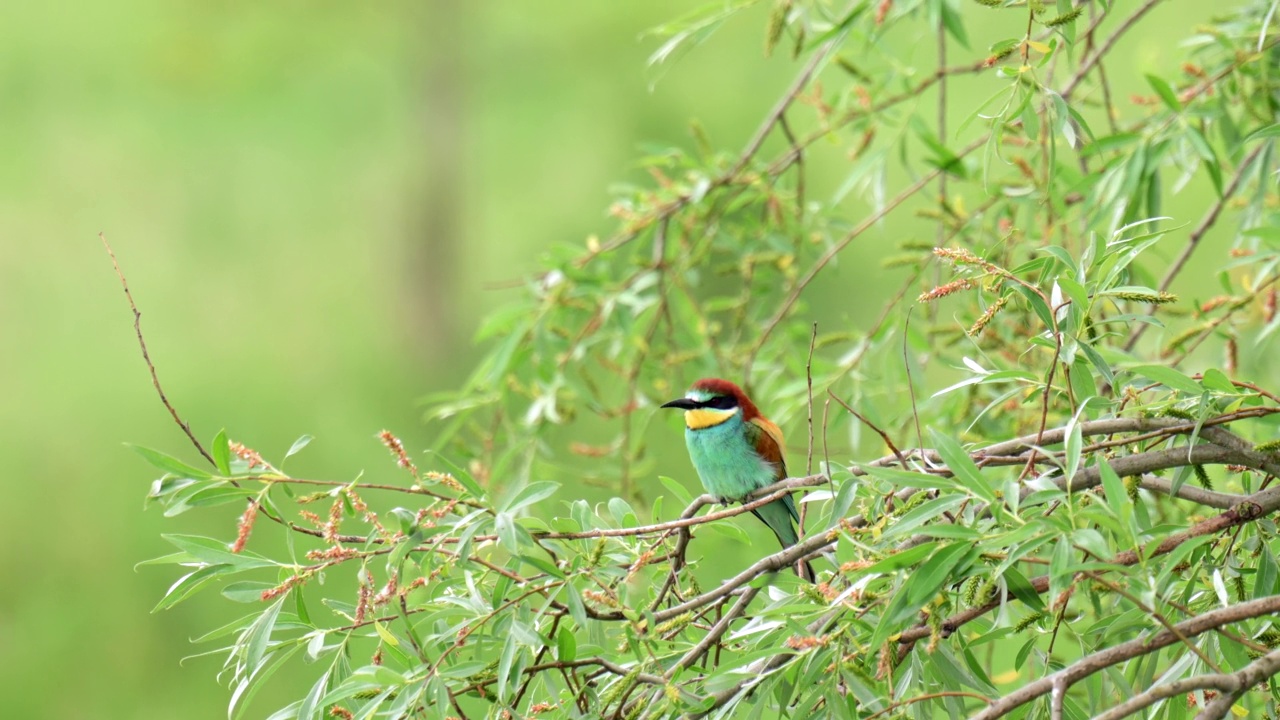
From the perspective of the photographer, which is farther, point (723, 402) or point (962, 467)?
point (723, 402)

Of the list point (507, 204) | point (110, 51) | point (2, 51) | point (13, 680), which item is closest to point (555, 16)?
point (507, 204)

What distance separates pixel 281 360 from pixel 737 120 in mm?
1833

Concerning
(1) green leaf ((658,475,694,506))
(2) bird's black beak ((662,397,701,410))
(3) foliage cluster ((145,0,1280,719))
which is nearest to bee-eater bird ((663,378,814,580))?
(2) bird's black beak ((662,397,701,410))

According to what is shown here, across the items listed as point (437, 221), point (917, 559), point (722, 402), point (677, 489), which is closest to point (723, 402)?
point (722, 402)

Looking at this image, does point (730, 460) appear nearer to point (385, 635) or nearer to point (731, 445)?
point (731, 445)

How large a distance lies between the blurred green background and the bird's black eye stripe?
201 centimetres

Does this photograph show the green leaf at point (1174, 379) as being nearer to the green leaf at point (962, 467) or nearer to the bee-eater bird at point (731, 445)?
the green leaf at point (962, 467)

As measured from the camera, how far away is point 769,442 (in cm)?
171

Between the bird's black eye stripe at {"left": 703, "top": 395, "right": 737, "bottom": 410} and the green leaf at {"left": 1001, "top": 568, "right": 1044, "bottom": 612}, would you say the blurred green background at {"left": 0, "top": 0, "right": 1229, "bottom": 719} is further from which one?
the green leaf at {"left": 1001, "top": 568, "right": 1044, "bottom": 612}

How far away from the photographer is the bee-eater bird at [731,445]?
168 centimetres

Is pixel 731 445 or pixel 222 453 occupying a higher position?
pixel 222 453

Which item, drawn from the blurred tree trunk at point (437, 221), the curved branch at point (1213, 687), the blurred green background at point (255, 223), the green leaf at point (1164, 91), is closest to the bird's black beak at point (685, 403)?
the green leaf at point (1164, 91)

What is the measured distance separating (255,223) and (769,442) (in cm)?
319

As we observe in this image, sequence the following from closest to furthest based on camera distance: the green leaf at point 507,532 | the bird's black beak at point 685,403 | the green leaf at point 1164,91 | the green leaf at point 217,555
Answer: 1. the green leaf at point 507,532
2. the green leaf at point 217,555
3. the green leaf at point 1164,91
4. the bird's black beak at point 685,403
